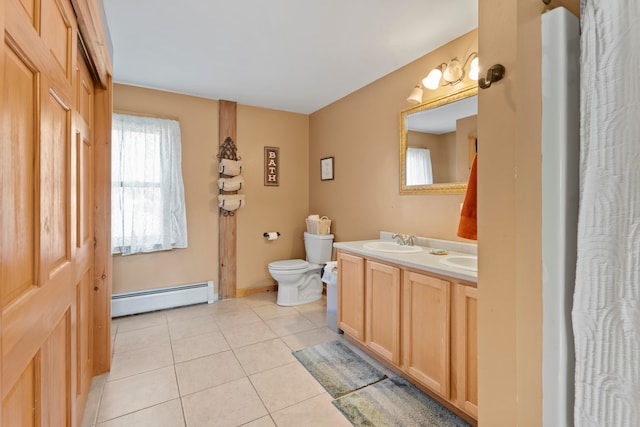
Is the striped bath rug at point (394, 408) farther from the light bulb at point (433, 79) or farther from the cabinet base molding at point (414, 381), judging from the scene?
the light bulb at point (433, 79)

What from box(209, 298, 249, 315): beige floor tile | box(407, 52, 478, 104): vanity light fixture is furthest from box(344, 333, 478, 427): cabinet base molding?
box(407, 52, 478, 104): vanity light fixture

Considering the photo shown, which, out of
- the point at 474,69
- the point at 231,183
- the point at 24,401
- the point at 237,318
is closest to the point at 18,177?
the point at 24,401

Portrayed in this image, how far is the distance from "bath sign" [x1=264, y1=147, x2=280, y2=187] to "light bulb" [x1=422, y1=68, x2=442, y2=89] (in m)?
2.09

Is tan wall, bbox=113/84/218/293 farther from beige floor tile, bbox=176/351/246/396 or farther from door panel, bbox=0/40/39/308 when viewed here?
door panel, bbox=0/40/39/308

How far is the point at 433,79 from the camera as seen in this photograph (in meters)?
2.18

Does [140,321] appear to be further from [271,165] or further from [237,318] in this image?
[271,165]

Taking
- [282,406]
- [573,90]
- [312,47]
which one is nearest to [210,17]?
[312,47]

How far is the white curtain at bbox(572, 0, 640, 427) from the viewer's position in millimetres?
401

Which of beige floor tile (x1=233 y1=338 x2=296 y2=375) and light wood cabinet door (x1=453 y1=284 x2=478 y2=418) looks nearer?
light wood cabinet door (x1=453 y1=284 x2=478 y2=418)

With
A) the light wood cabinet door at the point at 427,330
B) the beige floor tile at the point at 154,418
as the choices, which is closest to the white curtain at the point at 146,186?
the beige floor tile at the point at 154,418

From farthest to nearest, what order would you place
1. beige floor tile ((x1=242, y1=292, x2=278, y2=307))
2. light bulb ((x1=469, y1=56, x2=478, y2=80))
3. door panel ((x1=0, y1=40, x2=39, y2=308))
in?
beige floor tile ((x1=242, y1=292, x2=278, y2=307))
light bulb ((x1=469, y1=56, x2=478, y2=80))
door panel ((x1=0, y1=40, x2=39, y2=308))

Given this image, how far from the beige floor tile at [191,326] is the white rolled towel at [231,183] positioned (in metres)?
1.39

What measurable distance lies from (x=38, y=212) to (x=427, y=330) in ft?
5.84

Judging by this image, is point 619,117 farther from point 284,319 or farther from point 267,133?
point 267,133
